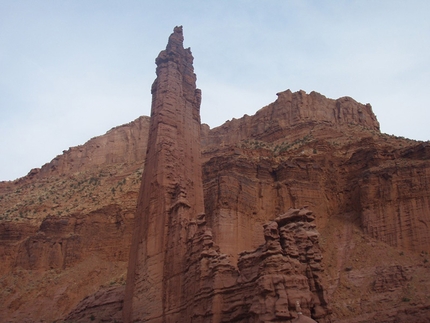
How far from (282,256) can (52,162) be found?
78203 mm

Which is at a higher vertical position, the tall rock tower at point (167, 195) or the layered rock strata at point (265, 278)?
the tall rock tower at point (167, 195)

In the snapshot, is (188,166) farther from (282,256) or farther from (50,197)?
(50,197)

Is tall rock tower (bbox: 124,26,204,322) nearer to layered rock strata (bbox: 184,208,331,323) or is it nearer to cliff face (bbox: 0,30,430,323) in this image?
cliff face (bbox: 0,30,430,323)

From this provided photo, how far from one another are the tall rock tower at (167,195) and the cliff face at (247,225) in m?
0.11

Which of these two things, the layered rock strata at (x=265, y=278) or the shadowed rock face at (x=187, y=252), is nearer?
the layered rock strata at (x=265, y=278)

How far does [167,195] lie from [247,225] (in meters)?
19.0

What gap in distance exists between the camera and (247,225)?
47.3 metres

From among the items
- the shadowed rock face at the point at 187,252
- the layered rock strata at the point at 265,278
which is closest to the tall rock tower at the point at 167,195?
the shadowed rock face at the point at 187,252

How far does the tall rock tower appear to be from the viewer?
26703mm

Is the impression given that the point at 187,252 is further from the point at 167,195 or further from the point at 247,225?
the point at 247,225

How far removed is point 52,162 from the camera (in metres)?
92.8

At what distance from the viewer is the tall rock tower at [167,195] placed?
26.7 m

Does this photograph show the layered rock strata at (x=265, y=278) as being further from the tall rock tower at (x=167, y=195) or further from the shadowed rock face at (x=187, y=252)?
the tall rock tower at (x=167, y=195)

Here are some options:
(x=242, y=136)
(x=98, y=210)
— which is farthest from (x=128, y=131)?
(x=98, y=210)
